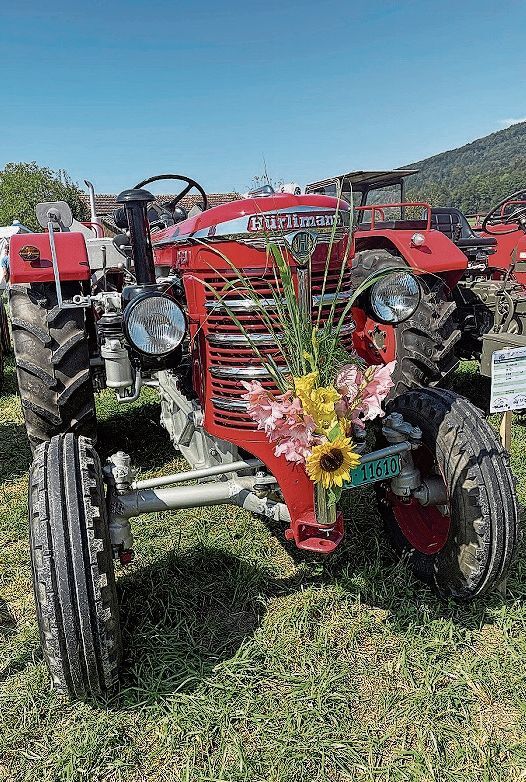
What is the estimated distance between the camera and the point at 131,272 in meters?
4.01

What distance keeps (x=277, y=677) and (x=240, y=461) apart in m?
0.79

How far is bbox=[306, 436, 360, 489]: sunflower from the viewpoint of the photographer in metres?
1.93

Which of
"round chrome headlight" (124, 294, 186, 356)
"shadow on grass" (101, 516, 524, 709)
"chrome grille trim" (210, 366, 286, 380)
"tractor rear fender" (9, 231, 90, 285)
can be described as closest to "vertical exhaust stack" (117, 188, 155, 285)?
"round chrome headlight" (124, 294, 186, 356)

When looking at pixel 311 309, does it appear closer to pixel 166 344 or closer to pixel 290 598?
pixel 166 344

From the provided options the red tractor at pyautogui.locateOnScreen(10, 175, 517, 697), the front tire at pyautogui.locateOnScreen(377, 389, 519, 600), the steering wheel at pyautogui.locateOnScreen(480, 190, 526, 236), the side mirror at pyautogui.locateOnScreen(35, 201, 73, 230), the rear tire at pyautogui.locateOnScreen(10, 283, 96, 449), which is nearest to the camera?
the red tractor at pyautogui.locateOnScreen(10, 175, 517, 697)

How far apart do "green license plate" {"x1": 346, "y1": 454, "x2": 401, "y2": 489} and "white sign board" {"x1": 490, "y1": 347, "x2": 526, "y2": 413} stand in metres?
0.60

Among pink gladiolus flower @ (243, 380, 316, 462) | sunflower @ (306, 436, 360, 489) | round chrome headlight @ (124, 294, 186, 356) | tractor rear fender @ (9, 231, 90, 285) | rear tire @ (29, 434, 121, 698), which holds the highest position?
tractor rear fender @ (9, 231, 90, 285)

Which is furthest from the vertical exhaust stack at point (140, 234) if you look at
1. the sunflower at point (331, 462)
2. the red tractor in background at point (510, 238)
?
the red tractor in background at point (510, 238)

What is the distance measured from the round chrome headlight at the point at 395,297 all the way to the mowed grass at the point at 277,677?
3.64ft

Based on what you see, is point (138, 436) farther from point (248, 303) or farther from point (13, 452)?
point (248, 303)

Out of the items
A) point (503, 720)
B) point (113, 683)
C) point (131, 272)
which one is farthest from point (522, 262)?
point (113, 683)

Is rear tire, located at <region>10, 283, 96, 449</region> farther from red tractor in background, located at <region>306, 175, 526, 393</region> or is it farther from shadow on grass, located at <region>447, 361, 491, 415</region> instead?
shadow on grass, located at <region>447, 361, 491, 415</region>

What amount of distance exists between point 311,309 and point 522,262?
13.1 ft

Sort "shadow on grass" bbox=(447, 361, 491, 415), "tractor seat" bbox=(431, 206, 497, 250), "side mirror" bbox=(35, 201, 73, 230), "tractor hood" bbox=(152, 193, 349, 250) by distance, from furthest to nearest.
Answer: "tractor seat" bbox=(431, 206, 497, 250) < "shadow on grass" bbox=(447, 361, 491, 415) < "side mirror" bbox=(35, 201, 73, 230) < "tractor hood" bbox=(152, 193, 349, 250)
